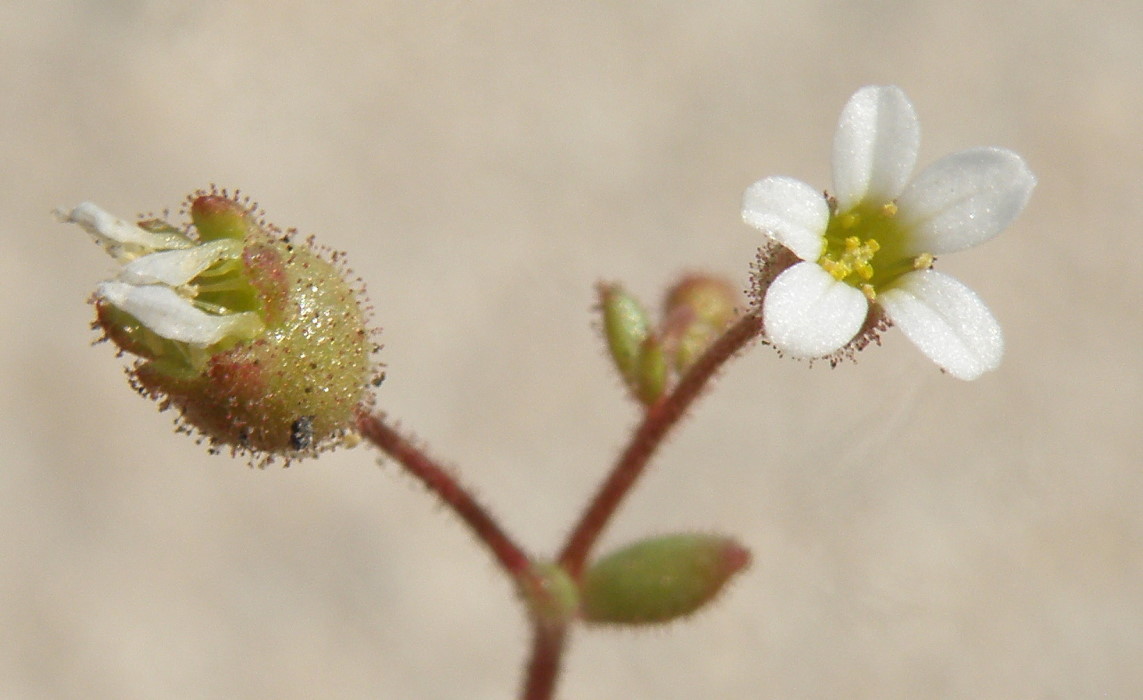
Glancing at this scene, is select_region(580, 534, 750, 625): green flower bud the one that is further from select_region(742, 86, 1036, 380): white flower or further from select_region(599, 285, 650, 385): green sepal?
select_region(742, 86, 1036, 380): white flower

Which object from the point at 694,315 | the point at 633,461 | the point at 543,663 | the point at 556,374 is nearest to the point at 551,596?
the point at 543,663

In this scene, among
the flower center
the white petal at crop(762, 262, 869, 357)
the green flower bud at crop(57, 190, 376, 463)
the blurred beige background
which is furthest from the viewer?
the blurred beige background

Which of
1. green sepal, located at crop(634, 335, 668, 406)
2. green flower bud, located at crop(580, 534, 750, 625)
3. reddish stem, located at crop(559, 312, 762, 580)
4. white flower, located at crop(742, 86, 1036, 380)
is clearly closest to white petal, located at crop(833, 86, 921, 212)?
white flower, located at crop(742, 86, 1036, 380)

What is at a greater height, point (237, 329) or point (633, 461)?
point (633, 461)

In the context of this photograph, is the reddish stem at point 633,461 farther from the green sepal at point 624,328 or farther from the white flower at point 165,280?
the white flower at point 165,280

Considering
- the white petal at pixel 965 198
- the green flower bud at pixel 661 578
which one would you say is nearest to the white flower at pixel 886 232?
the white petal at pixel 965 198

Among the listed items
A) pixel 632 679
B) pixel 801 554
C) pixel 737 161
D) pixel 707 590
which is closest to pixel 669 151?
pixel 737 161

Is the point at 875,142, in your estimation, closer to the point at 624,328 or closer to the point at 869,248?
the point at 869,248
